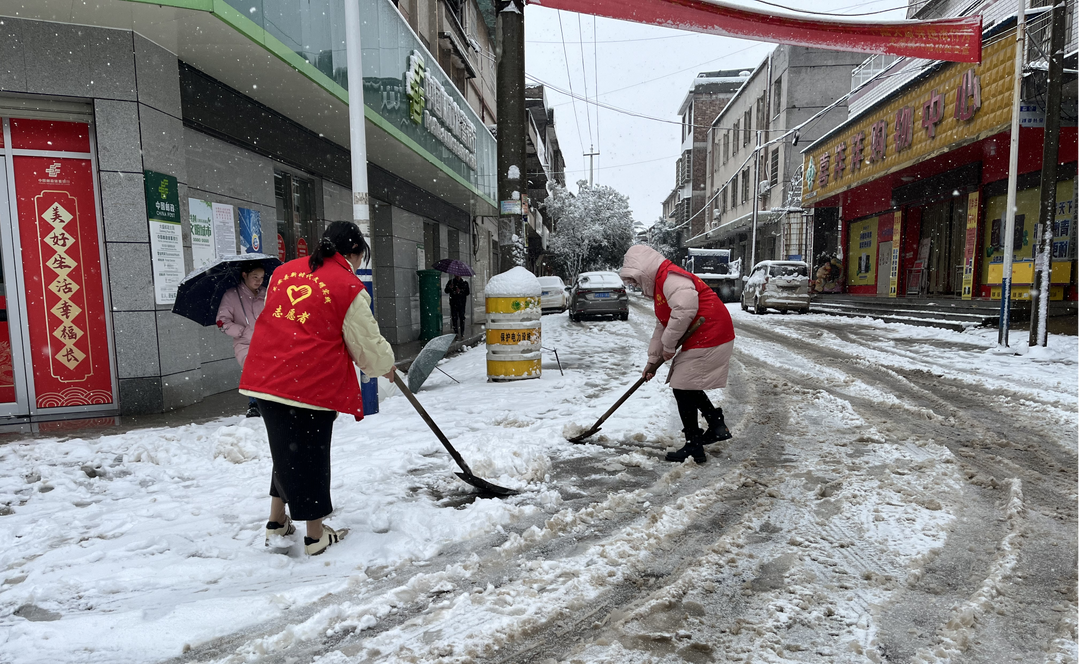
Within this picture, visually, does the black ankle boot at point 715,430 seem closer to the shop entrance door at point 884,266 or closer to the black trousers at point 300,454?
the black trousers at point 300,454

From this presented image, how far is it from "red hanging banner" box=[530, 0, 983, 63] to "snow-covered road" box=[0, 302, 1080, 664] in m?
5.90

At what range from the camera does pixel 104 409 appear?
6168 millimetres

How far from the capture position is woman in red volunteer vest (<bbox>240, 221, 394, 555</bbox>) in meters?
2.75

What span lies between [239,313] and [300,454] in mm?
3193

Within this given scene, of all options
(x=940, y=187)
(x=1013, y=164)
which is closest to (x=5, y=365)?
(x=1013, y=164)

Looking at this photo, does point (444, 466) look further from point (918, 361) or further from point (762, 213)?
point (762, 213)

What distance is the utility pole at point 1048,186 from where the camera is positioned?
900 centimetres

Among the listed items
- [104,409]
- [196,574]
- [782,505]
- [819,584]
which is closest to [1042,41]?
[782,505]

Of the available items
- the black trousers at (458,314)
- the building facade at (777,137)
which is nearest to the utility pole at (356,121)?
the black trousers at (458,314)

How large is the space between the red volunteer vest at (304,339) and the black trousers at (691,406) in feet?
8.69

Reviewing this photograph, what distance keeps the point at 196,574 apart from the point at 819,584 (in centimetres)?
288

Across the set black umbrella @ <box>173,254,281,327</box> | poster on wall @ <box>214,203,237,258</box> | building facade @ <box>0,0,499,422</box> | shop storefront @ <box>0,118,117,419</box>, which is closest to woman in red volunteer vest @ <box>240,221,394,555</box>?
black umbrella @ <box>173,254,281,327</box>

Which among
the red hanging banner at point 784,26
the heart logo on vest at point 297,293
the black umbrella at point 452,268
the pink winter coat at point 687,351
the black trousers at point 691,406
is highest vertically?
the red hanging banner at point 784,26

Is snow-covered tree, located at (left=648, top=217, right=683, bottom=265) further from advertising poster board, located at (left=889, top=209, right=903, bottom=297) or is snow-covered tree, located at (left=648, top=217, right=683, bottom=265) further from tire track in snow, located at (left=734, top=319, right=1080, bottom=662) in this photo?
tire track in snow, located at (left=734, top=319, right=1080, bottom=662)
